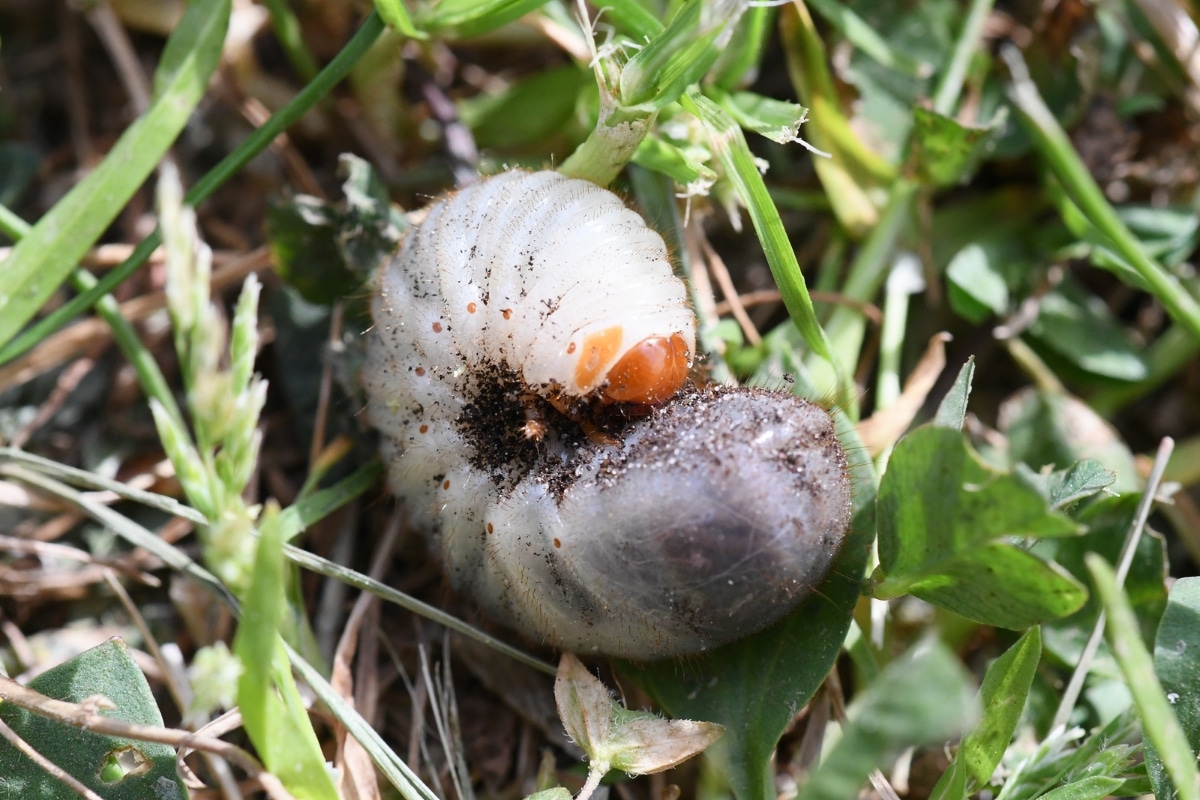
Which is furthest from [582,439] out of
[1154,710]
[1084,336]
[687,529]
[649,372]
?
[1084,336]

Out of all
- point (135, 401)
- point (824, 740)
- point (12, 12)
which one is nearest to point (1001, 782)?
point (824, 740)

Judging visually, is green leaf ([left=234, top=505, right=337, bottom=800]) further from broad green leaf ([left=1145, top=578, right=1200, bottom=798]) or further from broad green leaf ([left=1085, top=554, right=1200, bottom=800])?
broad green leaf ([left=1145, top=578, right=1200, bottom=798])

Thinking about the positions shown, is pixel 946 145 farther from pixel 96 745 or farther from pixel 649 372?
pixel 96 745

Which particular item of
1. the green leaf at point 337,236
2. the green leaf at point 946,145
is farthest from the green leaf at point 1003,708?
the green leaf at point 337,236

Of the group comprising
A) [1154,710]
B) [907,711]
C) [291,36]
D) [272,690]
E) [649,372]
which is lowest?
[1154,710]

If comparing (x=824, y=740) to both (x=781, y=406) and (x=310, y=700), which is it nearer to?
(x=781, y=406)

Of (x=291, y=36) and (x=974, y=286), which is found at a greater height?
(x=291, y=36)

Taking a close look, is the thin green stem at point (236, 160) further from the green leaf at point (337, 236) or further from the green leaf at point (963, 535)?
the green leaf at point (963, 535)
